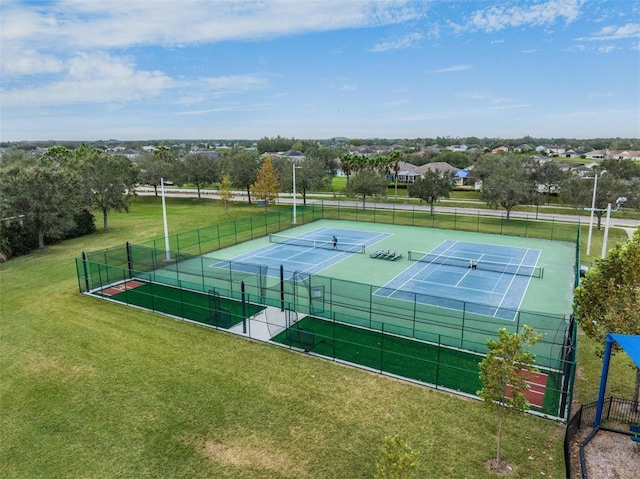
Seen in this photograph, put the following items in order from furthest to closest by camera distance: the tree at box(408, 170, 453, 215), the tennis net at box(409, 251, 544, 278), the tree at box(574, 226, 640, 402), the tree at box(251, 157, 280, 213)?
the tree at box(251, 157, 280, 213) → the tree at box(408, 170, 453, 215) → the tennis net at box(409, 251, 544, 278) → the tree at box(574, 226, 640, 402)

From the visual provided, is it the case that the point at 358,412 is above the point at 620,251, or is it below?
below

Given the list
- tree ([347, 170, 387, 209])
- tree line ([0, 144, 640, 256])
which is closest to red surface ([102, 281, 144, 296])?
tree line ([0, 144, 640, 256])

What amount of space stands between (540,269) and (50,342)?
79.9ft

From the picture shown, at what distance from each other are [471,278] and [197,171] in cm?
4142

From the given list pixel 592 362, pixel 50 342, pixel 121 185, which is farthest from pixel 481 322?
pixel 121 185

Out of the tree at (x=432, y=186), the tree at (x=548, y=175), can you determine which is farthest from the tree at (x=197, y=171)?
the tree at (x=548, y=175)

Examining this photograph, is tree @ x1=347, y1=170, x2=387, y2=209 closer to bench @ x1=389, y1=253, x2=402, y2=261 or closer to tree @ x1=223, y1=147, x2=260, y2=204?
tree @ x1=223, y1=147, x2=260, y2=204

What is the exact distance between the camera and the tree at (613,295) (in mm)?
10906

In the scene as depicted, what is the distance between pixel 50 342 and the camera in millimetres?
16281

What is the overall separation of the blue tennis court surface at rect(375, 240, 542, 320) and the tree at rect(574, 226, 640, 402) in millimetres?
5360

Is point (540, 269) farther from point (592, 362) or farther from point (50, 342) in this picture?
point (50, 342)

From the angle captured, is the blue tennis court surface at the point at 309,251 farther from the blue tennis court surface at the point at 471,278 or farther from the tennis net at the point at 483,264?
the blue tennis court surface at the point at 471,278

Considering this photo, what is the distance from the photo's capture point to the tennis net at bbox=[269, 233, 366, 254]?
100.0 ft

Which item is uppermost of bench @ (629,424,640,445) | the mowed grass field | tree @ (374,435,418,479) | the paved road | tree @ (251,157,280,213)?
tree @ (251,157,280,213)
